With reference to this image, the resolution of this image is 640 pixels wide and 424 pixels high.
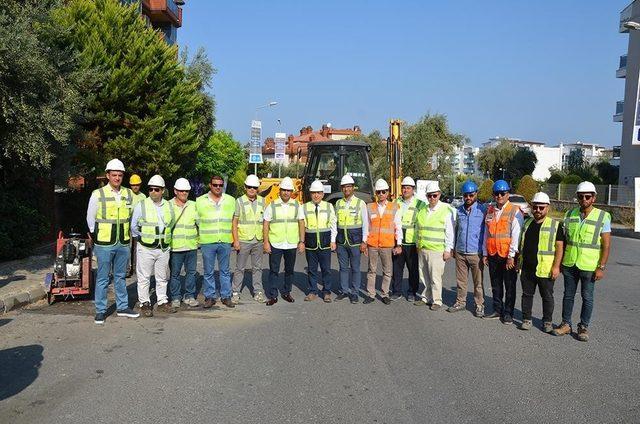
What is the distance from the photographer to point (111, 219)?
7.76m

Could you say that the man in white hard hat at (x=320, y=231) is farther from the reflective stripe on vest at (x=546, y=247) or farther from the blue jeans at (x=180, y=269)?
the reflective stripe on vest at (x=546, y=247)

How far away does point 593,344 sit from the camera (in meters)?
6.92

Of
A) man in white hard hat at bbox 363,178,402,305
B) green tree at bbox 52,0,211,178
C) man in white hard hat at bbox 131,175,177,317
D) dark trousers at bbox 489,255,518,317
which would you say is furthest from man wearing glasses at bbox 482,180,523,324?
green tree at bbox 52,0,211,178

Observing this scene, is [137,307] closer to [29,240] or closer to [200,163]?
[29,240]

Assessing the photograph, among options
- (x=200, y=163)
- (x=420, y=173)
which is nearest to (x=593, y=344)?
(x=200, y=163)

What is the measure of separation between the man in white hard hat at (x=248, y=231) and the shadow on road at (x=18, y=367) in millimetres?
3198

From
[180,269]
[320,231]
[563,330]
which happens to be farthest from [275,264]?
[563,330]

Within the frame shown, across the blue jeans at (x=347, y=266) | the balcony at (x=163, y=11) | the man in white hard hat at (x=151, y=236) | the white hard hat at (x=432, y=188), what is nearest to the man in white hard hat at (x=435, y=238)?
the white hard hat at (x=432, y=188)

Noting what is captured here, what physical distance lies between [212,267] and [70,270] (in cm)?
211

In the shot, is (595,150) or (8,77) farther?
(595,150)

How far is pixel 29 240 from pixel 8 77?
172 inches

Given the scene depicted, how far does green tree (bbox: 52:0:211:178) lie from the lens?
575 inches

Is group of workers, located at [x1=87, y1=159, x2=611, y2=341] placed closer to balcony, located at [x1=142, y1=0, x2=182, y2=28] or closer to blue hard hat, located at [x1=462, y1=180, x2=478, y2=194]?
blue hard hat, located at [x1=462, y1=180, x2=478, y2=194]

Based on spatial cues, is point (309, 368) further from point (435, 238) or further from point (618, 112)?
point (618, 112)
